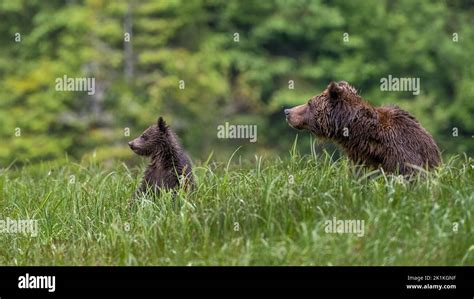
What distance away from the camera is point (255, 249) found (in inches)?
274

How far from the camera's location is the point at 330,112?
28.0 ft

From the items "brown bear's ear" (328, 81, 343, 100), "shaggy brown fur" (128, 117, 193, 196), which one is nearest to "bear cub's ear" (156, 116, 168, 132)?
"shaggy brown fur" (128, 117, 193, 196)

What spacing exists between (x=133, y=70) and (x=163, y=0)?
6.61 ft

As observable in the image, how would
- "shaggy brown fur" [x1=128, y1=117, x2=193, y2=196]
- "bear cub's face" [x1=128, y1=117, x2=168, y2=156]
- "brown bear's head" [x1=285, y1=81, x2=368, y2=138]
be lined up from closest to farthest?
"brown bear's head" [x1=285, y1=81, x2=368, y2=138] → "shaggy brown fur" [x1=128, y1=117, x2=193, y2=196] → "bear cub's face" [x1=128, y1=117, x2=168, y2=156]

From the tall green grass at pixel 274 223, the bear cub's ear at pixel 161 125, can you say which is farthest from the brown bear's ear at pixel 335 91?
the bear cub's ear at pixel 161 125

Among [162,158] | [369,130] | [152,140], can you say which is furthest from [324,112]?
[152,140]

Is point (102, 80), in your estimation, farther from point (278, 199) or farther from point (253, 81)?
point (278, 199)

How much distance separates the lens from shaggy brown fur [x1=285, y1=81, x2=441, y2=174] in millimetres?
8203

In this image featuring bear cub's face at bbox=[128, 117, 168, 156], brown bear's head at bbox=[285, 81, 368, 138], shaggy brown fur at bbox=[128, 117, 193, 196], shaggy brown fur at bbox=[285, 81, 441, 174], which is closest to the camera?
shaggy brown fur at bbox=[285, 81, 441, 174]

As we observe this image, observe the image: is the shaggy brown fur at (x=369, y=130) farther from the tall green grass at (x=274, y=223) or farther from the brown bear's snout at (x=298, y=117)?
the tall green grass at (x=274, y=223)

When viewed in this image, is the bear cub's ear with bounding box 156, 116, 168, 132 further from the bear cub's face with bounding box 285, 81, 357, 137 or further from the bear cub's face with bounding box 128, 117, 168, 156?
the bear cub's face with bounding box 285, 81, 357, 137

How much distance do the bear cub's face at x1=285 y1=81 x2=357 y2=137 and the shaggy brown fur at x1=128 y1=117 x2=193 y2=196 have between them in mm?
977

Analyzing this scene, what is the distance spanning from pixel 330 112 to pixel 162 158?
4.91ft

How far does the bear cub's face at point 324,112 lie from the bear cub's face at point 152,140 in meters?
1.13
